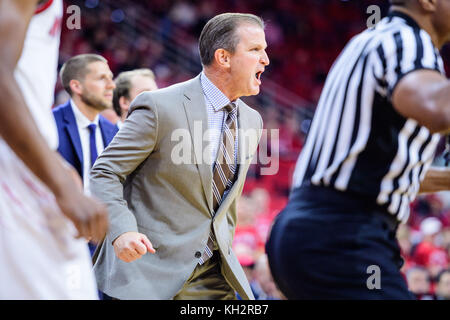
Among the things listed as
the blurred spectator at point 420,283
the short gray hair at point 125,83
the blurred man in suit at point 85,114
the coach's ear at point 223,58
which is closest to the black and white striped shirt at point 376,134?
the coach's ear at point 223,58

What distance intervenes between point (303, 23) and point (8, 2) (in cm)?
1428

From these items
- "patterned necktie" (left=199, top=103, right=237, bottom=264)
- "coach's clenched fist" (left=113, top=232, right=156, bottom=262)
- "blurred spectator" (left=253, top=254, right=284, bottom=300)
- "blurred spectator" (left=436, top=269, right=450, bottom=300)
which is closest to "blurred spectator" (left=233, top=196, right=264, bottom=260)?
"blurred spectator" (left=253, top=254, right=284, bottom=300)

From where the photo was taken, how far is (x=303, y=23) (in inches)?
612

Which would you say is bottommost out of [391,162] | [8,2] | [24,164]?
[391,162]

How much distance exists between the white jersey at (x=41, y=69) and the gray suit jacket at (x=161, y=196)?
3.83ft

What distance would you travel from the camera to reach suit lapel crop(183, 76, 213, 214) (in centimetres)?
323

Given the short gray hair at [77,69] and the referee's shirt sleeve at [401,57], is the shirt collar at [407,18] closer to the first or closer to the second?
the referee's shirt sleeve at [401,57]

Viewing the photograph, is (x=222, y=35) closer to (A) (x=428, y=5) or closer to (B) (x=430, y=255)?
(A) (x=428, y=5)

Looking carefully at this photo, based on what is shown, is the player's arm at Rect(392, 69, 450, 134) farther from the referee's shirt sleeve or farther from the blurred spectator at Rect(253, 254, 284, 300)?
the blurred spectator at Rect(253, 254, 284, 300)

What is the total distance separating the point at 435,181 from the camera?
110 inches
